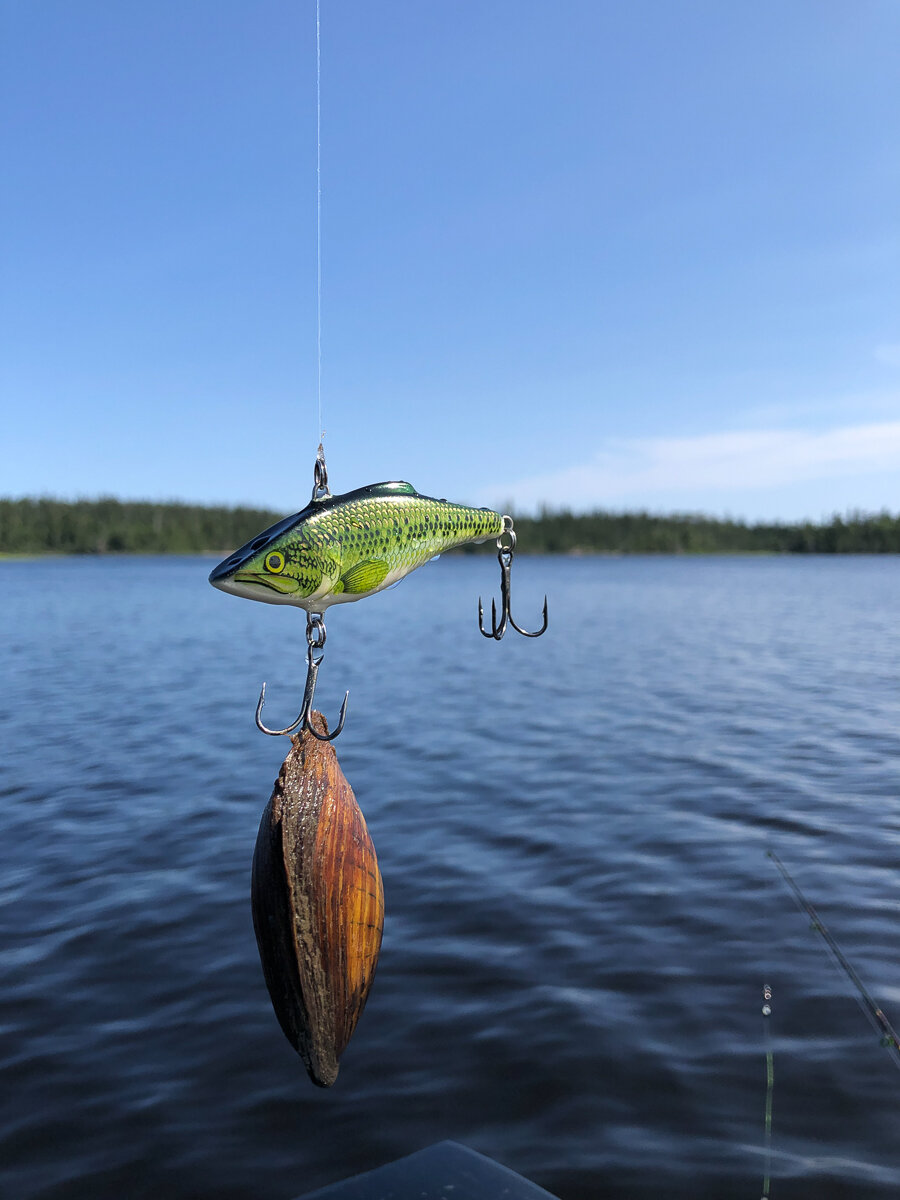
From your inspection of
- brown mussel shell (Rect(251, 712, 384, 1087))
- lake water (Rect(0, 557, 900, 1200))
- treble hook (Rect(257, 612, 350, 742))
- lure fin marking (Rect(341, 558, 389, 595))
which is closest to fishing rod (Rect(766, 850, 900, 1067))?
lake water (Rect(0, 557, 900, 1200))

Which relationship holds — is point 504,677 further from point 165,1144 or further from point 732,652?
point 165,1144

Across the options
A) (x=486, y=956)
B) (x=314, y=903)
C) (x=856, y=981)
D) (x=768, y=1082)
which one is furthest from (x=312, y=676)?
(x=856, y=981)

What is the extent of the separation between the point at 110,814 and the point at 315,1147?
24.5 feet

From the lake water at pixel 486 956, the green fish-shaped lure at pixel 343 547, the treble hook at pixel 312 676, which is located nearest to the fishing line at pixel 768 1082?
the lake water at pixel 486 956

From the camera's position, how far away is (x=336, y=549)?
3.58 metres

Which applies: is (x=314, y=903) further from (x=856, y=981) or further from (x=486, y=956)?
(x=856, y=981)

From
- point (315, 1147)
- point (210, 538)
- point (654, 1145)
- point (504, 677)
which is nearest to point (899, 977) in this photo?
point (654, 1145)

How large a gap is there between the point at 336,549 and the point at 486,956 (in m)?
5.49

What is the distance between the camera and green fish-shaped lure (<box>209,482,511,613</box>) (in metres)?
3.36

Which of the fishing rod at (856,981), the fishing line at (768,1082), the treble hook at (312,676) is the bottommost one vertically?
the fishing line at (768,1082)

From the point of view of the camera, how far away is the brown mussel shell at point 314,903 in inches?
145

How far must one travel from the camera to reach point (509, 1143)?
18.4ft

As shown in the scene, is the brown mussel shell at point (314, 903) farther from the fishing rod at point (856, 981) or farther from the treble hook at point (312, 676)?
the fishing rod at point (856, 981)

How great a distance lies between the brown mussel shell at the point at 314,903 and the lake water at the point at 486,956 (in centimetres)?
213
